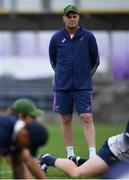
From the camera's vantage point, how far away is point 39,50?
3634 centimetres

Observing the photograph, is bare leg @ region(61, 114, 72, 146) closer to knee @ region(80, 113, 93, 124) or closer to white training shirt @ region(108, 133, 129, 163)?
knee @ region(80, 113, 93, 124)

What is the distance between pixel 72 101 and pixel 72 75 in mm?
351

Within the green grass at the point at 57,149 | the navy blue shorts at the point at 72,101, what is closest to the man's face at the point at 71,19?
the navy blue shorts at the point at 72,101

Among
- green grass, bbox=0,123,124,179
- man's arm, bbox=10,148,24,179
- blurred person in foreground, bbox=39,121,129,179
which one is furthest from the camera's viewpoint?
green grass, bbox=0,123,124,179

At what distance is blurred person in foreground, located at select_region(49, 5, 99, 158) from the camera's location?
494 inches

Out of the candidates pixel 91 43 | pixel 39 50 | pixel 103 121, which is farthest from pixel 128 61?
pixel 91 43

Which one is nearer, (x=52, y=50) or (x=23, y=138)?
(x=23, y=138)

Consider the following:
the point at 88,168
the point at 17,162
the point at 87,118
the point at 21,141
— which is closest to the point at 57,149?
the point at 87,118

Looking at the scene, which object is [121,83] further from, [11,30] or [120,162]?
[120,162]

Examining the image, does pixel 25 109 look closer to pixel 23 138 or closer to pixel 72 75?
pixel 23 138

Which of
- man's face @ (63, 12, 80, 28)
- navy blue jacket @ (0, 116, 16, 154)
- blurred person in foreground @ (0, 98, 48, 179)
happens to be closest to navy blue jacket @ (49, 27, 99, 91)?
man's face @ (63, 12, 80, 28)

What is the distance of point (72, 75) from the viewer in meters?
12.6

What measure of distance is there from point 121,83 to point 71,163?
868 inches

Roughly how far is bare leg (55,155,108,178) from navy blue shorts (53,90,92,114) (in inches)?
49.7
